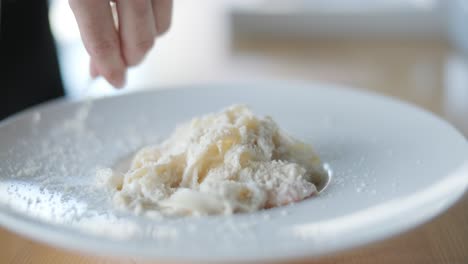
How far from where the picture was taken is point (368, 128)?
1.31 metres

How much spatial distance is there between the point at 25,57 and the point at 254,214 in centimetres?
156

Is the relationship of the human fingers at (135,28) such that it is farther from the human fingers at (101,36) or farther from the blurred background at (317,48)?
the blurred background at (317,48)

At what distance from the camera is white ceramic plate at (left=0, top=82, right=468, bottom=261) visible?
2.48 feet

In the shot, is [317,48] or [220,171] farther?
[317,48]

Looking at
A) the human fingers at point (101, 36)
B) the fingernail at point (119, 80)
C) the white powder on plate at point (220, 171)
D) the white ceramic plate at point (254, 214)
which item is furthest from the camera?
the fingernail at point (119, 80)

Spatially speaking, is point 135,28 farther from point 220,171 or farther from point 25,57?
point 25,57

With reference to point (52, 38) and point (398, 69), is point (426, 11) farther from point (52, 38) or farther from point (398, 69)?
point (52, 38)

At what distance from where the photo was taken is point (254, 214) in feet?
2.86

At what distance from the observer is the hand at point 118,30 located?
3.59 ft

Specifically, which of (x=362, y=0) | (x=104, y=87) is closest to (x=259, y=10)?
(x=362, y=0)

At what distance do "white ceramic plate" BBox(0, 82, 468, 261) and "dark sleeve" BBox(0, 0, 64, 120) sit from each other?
802 mm

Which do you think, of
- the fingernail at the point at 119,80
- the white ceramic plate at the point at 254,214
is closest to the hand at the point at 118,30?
the fingernail at the point at 119,80

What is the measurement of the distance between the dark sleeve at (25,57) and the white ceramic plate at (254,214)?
80 centimetres

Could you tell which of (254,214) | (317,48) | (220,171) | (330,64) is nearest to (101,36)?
(220,171)
